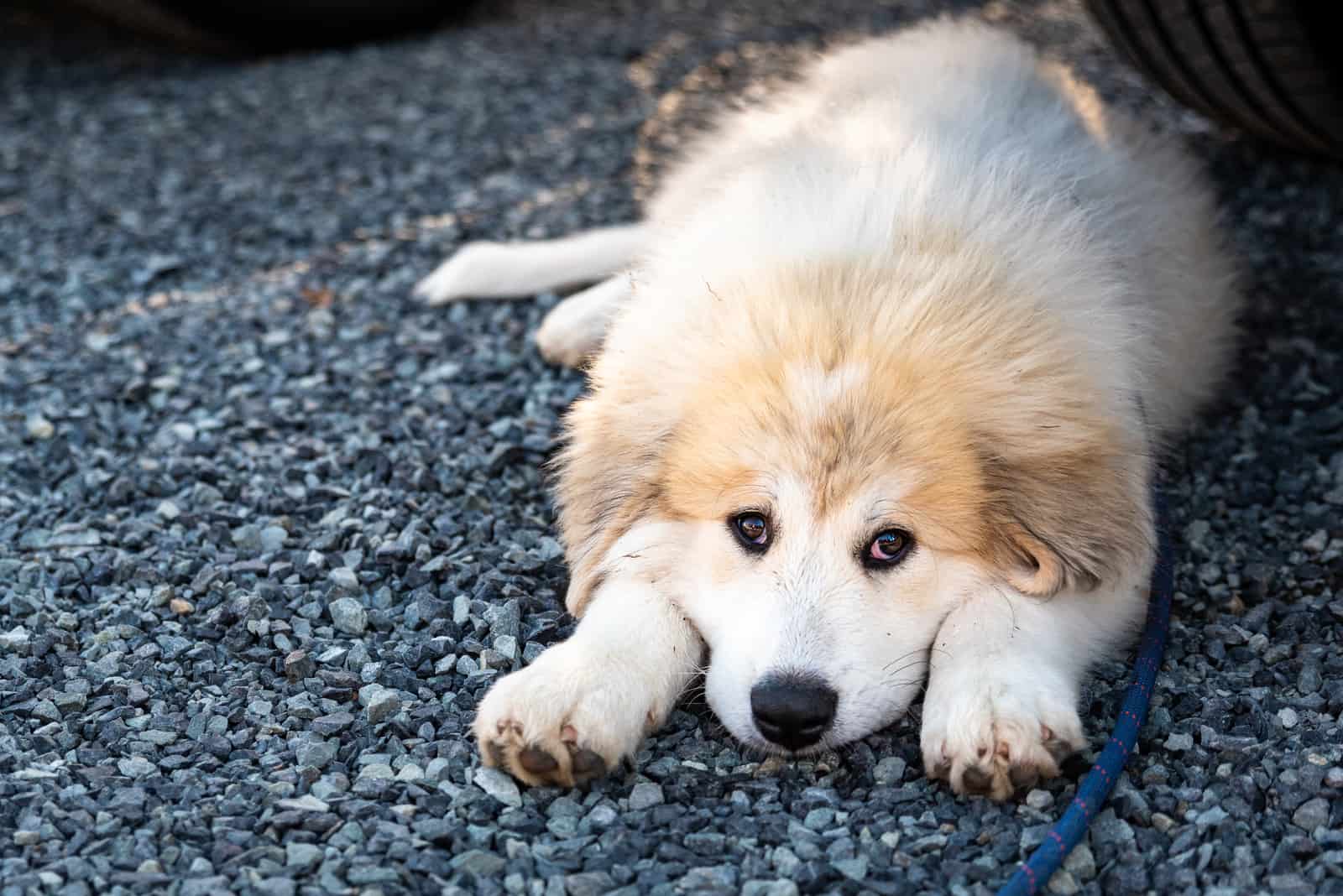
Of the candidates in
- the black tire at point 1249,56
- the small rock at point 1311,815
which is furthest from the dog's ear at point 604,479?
the black tire at point 1249,56

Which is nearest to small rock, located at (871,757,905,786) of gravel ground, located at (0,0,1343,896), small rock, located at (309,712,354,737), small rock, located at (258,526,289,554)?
gravel ground, located at (0,0,1343,896)

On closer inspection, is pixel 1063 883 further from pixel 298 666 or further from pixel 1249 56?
pixel 1249 56

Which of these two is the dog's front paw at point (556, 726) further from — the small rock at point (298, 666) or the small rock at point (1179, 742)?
the small rock at point (1179, 742)

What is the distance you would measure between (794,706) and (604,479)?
627mm

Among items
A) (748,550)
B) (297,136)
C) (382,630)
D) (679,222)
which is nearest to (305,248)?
(297,136)

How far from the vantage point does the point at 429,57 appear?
6348 mm

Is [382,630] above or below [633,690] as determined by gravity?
below

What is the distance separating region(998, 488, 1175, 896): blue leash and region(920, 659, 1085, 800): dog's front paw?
0.07 meters

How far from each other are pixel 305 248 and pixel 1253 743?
3.28 m

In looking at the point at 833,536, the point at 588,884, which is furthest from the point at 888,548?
the point at 588,884

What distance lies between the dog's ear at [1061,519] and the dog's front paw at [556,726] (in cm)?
75

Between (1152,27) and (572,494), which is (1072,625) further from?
(1152,27)

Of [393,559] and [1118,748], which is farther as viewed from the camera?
[393,559]

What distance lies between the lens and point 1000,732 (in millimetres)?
2375
